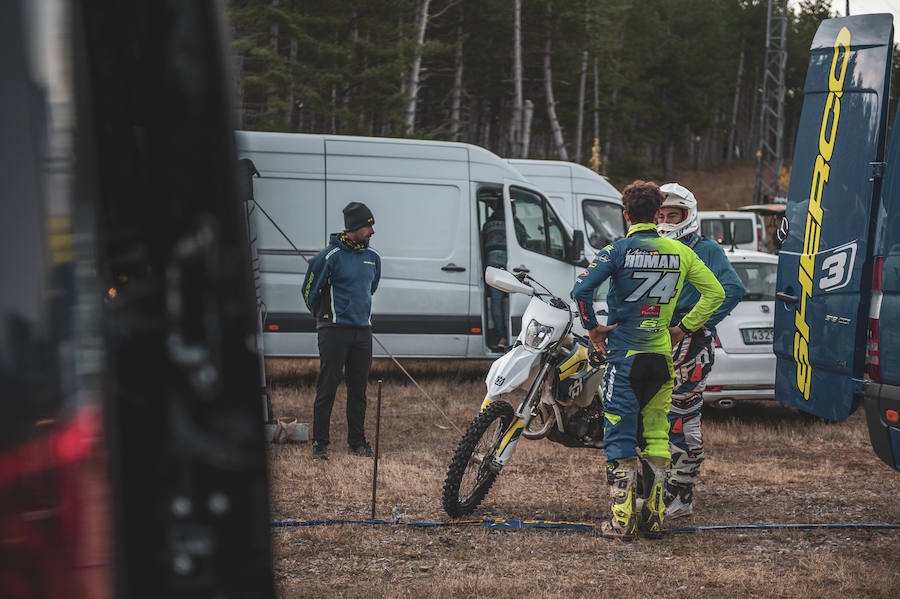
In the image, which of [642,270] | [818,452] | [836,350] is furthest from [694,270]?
[818,452]

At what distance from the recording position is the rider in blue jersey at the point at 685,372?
17.1 feet

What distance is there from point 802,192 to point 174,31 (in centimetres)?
531

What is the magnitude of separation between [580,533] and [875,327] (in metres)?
1.75

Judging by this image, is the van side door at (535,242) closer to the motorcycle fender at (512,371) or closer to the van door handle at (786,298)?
the van door handle at (786,298)

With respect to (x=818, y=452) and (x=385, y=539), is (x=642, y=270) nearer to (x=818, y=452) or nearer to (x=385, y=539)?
(x=385, y=539)

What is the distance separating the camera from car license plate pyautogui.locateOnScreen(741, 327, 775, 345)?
775 cm

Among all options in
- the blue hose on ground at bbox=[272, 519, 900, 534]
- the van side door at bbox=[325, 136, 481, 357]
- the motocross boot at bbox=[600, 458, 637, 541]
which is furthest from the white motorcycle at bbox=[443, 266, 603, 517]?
the van side door at bbox=[325, 136, 481, 357]

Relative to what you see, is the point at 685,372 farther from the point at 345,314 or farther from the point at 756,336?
the point at 756,336

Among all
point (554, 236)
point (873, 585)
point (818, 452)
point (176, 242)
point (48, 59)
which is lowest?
point (818, 452)

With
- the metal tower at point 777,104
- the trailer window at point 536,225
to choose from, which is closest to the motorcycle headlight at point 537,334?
the trailer window at point 536,225

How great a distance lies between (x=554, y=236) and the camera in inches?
406

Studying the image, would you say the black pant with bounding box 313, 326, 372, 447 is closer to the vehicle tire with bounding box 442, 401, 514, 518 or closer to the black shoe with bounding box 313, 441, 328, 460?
the black shoe with bounding box 313, 441, 328, 460

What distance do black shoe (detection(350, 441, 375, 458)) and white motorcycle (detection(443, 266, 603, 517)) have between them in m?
1.76

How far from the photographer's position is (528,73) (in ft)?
133
